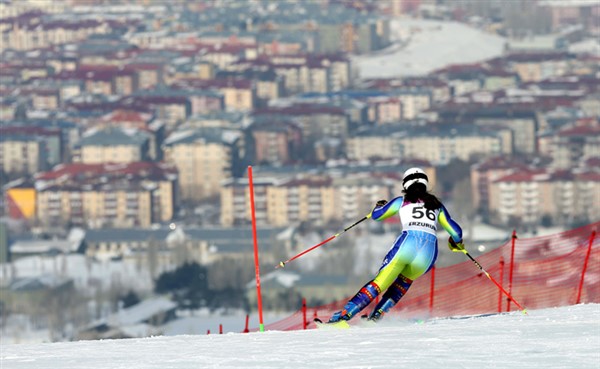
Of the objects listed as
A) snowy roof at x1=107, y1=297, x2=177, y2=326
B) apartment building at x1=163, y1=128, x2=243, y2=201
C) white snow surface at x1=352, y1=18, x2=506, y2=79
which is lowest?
white snow surface at x1=352, y1=18, x2=506, y2=79

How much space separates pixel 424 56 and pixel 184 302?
52.5 m

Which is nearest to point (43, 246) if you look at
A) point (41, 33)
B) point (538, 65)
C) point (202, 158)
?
point (202, 158)

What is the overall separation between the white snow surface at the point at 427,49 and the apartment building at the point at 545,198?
30391 millimetres

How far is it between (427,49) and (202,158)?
101 ft

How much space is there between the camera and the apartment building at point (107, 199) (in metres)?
52.4

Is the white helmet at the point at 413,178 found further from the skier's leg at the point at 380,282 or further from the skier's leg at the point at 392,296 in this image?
the skier's leg at the point at 392,296

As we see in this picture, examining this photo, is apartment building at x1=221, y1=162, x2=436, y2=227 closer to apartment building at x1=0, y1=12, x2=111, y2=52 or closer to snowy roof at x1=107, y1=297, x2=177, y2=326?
snowy roof at x1=107, y1=297, x2=177, y2=326

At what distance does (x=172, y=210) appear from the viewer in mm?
53750

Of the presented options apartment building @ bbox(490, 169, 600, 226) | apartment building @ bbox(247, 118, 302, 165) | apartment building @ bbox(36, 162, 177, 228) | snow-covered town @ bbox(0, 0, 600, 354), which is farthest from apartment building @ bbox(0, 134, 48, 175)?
apartment building @ bbox(490, 169, 600, 226)

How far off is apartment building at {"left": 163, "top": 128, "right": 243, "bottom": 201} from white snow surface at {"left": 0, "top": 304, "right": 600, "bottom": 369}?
50281 mm

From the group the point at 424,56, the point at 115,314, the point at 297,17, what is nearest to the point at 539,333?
the point at 115,314

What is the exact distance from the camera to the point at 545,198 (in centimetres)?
5222

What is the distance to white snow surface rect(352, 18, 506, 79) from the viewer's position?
284 ft

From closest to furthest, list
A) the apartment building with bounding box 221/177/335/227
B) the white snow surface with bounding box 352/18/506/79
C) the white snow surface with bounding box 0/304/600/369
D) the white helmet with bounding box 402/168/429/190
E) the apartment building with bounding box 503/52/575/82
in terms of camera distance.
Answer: the white snow surface with bounding box 0/304/600/369
the white helmet with bounding box 402/168/429/190
the apartment building with bounding box 221/177/335/227
the apartment building with bounding box 503/52/575/82
the white snow surface with bounding box 352/18/506/79
